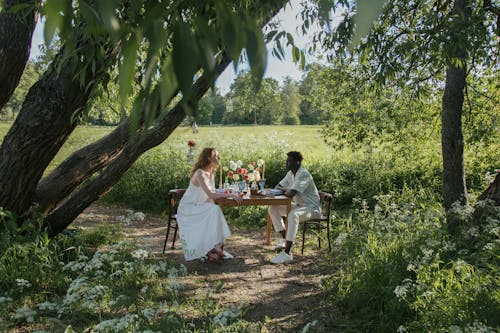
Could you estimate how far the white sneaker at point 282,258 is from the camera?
5.22m

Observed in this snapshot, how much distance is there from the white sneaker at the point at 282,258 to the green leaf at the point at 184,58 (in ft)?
16.0

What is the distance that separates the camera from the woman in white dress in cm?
516

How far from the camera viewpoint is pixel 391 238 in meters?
4.25

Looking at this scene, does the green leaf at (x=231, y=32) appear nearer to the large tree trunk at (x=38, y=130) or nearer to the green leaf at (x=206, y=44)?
the green leaf at (x=206, y=44)

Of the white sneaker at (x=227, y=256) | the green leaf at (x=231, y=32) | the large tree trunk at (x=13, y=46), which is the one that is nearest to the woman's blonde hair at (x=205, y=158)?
the white sneaker at (x=227, y=256)

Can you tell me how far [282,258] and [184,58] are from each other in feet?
16.2

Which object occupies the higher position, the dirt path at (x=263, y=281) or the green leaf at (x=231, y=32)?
the green leaf at (x=231, y=32)

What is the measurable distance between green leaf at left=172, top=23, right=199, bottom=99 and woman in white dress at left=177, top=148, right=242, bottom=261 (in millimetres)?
4618

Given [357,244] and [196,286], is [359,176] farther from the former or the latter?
[196,286]

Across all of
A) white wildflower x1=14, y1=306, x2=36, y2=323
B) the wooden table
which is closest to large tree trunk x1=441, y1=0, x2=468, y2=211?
the wooden table

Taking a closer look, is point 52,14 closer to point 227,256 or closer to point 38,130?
point 38,130

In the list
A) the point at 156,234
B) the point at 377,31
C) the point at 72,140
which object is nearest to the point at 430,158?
the point at 377,31

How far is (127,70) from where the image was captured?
521 mm

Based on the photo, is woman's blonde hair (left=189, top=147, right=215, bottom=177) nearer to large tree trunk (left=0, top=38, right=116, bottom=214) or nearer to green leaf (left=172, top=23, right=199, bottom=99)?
large tree trunk (left=0, top=38, right=116, bottom=214)
